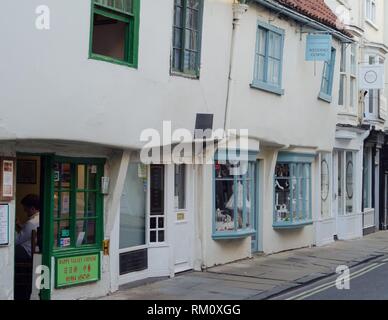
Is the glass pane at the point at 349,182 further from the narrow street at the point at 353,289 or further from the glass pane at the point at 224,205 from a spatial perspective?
the glass pane at the point at 224,205

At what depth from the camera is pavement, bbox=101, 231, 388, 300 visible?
10831mm

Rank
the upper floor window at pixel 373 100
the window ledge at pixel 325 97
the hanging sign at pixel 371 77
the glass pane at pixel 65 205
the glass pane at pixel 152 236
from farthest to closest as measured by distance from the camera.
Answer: the upper floor window at pixel 373 100
the hanging sign at pixel 371 77
the window ledge at pixel 325 97
the glass pane at pixel 152 236
the glass pane at pixel 65 205

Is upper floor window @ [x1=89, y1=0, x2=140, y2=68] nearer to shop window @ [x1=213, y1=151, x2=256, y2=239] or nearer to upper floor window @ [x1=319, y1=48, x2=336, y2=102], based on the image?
shop window @ [x1=213, y1=151, x2=256, y2=239]

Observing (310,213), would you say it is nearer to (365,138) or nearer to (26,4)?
(365,138)

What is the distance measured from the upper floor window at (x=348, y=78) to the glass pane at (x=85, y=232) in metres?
11.6

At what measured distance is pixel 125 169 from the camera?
1064cm

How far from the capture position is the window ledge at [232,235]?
13.6m

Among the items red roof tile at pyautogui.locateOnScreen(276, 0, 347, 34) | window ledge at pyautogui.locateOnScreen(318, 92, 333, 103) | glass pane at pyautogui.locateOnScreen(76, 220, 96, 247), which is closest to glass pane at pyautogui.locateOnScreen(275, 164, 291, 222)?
window ledge at pyautogui.locateOnScreen(318, 92, 333, 103)

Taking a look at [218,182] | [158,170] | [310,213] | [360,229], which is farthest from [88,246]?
[360,229]

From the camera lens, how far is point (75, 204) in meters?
10.2

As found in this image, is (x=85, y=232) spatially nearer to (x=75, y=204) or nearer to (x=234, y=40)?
(x=75, y=204)

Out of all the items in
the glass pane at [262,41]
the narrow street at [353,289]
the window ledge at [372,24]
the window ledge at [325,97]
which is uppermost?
the window ledge at [372,24]

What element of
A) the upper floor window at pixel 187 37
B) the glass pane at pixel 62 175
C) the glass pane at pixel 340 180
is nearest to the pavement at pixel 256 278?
the glass pane at pixel 62 175
